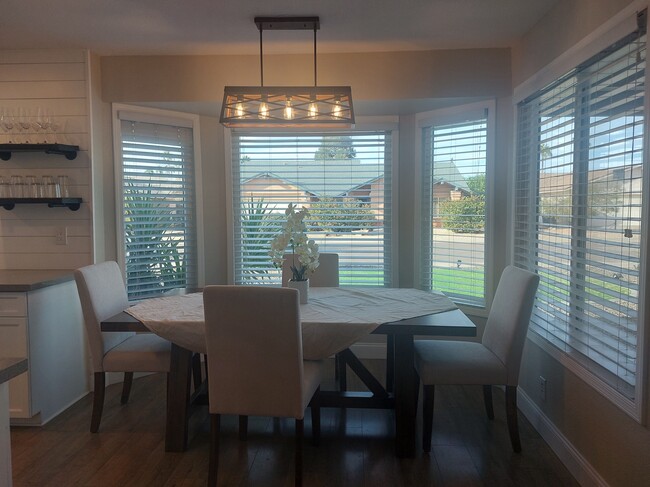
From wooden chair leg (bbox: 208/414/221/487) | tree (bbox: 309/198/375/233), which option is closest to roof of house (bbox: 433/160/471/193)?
tree (bbox: 309/198/375/233)

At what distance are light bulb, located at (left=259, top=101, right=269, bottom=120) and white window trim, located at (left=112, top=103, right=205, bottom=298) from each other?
1.52 meters

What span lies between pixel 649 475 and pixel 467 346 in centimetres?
122

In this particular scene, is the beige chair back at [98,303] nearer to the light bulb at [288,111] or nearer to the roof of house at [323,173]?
the light bulb at [288,111]

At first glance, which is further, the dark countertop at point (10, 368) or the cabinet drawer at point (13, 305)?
the cabinet drawer at point (13, 305)

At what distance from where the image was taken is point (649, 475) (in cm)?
188

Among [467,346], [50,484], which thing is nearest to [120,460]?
[50,484]

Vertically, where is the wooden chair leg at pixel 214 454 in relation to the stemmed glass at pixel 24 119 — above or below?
below

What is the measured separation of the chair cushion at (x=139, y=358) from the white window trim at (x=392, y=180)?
4.86ft

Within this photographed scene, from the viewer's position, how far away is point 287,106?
2.85m

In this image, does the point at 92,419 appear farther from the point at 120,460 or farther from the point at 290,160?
the point at 290,160

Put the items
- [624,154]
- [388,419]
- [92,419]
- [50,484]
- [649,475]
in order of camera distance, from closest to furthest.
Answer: [649,475]
[624,154]
[50,484]
[92,419]
[388,419]

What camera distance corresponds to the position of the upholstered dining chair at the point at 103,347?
2900 millimetres

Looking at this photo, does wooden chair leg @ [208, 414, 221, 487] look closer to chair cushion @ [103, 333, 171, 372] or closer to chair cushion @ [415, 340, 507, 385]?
chair cushion @ [103, 333, 171, 372]

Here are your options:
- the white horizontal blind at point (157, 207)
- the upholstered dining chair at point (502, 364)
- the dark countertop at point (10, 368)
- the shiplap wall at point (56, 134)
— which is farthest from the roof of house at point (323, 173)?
the dark countertop at point (10, 368)
